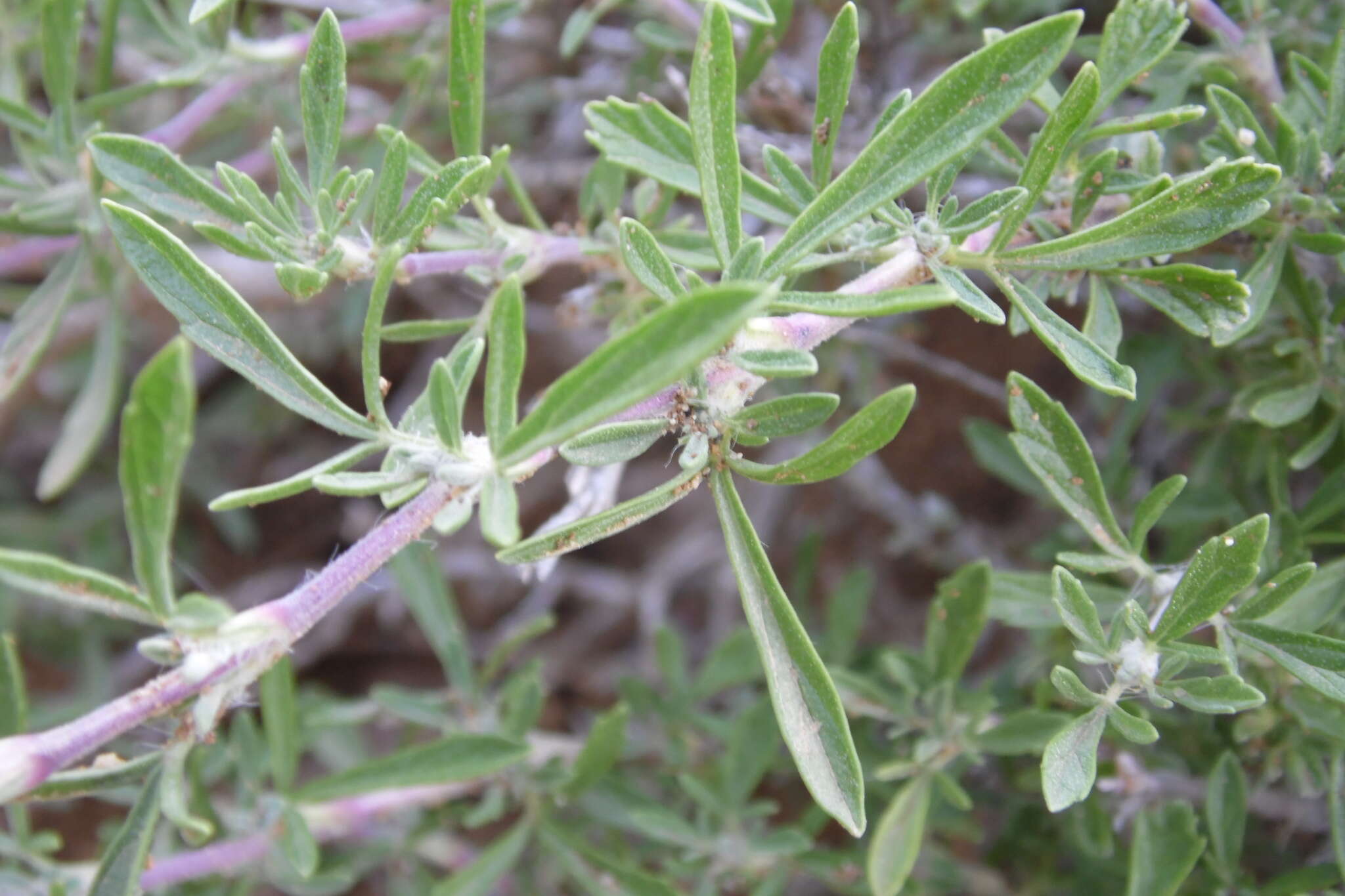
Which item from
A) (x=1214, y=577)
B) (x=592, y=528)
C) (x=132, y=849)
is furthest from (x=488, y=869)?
(x=1214, y=577)

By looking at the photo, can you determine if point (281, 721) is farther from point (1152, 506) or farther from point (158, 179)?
point (1152, 506)

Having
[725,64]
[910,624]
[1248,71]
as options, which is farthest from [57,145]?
[910,624]

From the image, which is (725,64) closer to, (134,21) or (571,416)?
(571,416)

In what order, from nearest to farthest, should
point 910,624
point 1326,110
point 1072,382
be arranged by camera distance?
point 1326,110 < point 1072,382 < point 910,624

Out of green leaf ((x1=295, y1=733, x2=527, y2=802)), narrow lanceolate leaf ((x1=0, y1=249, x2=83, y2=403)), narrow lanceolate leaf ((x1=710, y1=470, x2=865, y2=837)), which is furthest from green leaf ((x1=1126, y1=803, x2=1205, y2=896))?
narrow lanceolate leaf ((x1=0, y1=249, x2=83, y2=403))

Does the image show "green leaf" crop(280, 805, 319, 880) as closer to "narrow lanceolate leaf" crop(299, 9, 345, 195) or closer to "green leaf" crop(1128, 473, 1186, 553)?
"narrow lanceolate leaf" crop(299, 9, 345, 195)

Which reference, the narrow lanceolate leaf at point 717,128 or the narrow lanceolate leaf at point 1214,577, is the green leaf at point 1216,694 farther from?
the narrow lanceolate leaf at point 717,128
